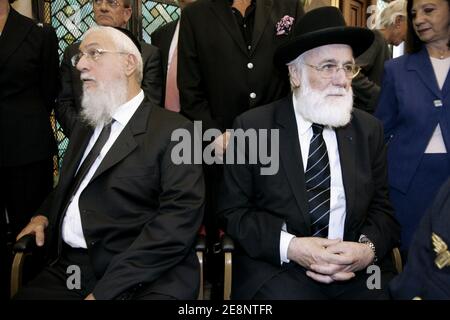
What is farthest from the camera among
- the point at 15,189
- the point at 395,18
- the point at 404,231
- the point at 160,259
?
the point at 395,18

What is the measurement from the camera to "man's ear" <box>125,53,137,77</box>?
264 centimetres

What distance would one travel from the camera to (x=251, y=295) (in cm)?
233

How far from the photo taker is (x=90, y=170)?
8.38 ft

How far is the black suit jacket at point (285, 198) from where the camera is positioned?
7.91 ft

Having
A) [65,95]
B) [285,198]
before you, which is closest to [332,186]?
[285,198]

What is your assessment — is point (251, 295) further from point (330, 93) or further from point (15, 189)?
point (15, 189)

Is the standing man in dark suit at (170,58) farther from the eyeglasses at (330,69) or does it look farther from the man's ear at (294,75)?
the eyeglasses at (330,69)

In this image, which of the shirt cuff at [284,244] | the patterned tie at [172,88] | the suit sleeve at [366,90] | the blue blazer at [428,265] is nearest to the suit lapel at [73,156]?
the patterned tie at [172,88]

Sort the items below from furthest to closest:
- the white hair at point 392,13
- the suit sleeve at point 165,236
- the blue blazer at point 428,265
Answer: the white hair at point 392,13 → the suit sleeve at point 165,236 → the blue blazer at point 428,265

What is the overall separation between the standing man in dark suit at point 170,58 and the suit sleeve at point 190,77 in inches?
19.4

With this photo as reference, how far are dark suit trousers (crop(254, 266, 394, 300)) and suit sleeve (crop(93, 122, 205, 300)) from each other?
1.42 ft

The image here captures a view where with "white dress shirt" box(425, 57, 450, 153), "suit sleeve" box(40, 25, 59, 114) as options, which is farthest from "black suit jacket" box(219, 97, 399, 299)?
"suit sleeve" box(40, 25, 59, 114)

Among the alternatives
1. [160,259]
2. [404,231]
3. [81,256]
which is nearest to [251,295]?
[160,259]
